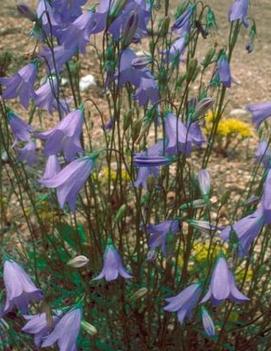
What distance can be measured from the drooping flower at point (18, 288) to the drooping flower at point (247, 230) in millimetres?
490

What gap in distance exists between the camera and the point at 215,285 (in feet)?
5.99

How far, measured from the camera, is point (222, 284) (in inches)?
71.9

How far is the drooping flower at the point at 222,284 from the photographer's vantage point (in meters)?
1.82

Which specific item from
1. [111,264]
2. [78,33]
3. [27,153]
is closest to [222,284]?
[111,264]

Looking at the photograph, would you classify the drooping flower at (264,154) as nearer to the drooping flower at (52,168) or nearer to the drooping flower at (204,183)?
the drooping flower at (204,183)

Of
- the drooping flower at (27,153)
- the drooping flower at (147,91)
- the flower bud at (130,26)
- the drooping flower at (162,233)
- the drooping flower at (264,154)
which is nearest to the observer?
the flower bud at (130,26)

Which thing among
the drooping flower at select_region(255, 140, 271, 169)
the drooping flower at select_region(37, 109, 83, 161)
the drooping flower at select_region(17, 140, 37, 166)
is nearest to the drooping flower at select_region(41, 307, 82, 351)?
the drooping flower at select_region(37, 109, 83, 161)

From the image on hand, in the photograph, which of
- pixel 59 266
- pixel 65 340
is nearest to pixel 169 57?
pixel 59 266

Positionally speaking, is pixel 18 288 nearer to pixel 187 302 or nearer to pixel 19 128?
pixel 187 302

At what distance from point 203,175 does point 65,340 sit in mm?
586

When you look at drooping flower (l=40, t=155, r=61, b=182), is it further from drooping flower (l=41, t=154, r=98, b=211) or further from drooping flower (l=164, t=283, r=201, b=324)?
drooping flower (l=164, t=283, r=201, b=324)

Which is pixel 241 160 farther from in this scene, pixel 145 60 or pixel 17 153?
pixel 145 60

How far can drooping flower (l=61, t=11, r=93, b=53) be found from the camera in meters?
2.01

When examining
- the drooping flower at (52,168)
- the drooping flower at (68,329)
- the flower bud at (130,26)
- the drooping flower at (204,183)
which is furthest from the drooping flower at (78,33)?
the drooping flower at (68,329)
